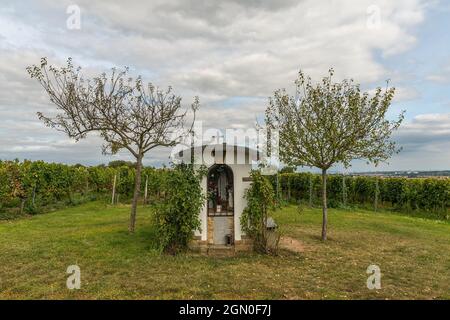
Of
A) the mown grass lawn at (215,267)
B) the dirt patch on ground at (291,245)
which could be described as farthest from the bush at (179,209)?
the dirt patch on ground at (291,245)

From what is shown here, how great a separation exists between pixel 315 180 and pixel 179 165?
67.8 feet

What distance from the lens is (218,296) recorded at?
6441 mm

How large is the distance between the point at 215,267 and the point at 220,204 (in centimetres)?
255

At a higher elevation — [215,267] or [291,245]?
[291,245]

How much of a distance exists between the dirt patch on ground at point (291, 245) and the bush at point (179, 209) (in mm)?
3072

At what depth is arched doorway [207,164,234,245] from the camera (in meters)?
10.3

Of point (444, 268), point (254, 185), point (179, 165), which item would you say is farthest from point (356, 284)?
point (179, 165)

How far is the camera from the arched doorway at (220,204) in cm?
1026

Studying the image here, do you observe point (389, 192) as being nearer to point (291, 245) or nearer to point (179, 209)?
point (291, 245)

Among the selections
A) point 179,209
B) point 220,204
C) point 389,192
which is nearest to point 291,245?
point 220,204

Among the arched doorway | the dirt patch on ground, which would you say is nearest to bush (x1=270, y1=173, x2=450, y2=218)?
the dirt patch on ground

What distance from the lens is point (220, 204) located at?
1059 centimetres

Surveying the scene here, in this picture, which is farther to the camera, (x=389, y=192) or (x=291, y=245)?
(x=389, y=192)
